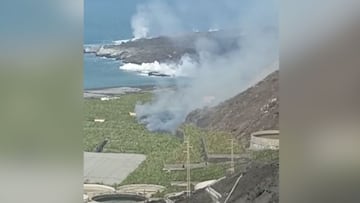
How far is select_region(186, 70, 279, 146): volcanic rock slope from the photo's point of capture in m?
2.13

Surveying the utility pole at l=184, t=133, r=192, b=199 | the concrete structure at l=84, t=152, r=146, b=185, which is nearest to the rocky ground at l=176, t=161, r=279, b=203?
A: the utility pole at l=184, t=133, r=192, b=199

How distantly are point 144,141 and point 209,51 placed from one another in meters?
0.44

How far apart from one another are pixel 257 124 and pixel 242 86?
0.54ft

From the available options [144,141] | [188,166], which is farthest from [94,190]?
[188,166]

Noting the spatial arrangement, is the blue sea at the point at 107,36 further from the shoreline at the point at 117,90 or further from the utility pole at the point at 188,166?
the utility pole at the point at 188,166

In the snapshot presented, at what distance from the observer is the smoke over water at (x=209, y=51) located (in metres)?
2.12

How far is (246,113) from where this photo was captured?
2.15 metres

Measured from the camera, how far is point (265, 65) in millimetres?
2121

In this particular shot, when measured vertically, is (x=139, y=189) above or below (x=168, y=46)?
below

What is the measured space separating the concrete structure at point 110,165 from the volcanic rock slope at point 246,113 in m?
0.28

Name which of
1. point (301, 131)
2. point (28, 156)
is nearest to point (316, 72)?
point (301, 131)

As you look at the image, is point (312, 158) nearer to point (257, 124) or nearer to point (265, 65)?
point (257, 124)

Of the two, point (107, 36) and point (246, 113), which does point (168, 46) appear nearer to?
point (107, 36)

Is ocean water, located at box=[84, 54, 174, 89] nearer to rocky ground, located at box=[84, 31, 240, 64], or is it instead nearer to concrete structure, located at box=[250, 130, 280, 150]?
rocky ground, located at box=[84, 31, 240, 64]
